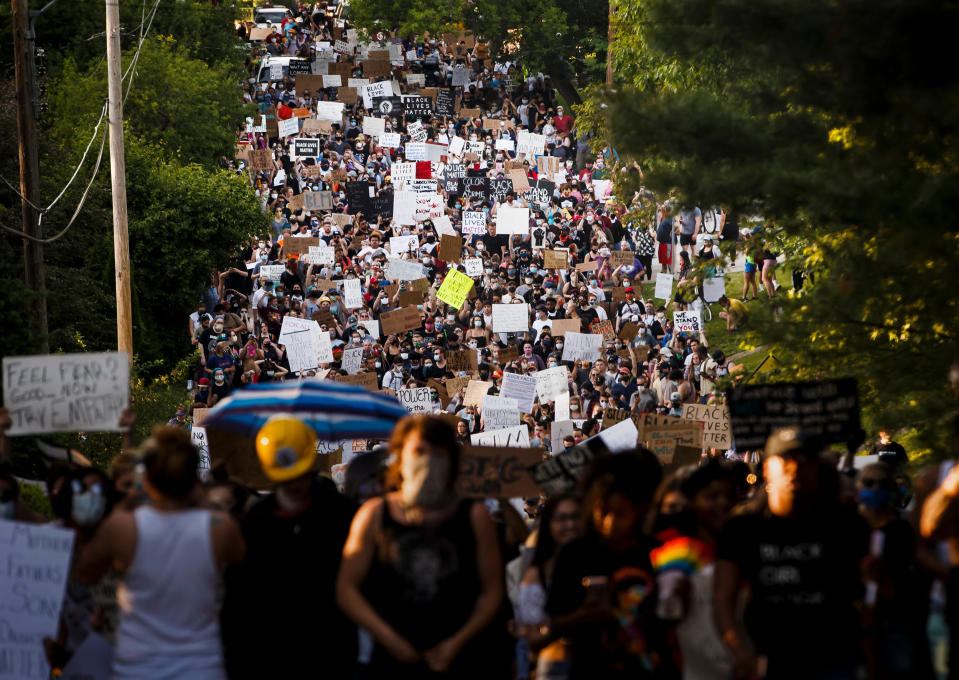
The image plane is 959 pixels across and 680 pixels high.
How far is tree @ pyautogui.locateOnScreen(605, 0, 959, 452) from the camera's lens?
22.3 feet

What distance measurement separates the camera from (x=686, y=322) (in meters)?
21.7

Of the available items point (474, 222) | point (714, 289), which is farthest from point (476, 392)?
point (474, 222)

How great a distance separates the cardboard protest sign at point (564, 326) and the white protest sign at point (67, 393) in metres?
14.9

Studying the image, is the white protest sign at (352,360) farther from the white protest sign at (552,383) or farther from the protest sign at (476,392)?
the white protest sign at (552,383)

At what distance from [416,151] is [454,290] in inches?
478

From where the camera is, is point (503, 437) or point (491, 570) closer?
point (491, 570)

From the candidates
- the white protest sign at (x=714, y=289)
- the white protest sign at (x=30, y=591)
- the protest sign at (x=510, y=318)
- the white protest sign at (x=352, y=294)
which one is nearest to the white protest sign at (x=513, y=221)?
the white protest sign at (x=714, y=289)

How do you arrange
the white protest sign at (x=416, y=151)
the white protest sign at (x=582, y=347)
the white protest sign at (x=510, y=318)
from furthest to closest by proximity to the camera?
the white protest sign at (x=416, y=151)
the white protest sign at (x=510, y=318)
the white protest sign at (x=582, y=347)

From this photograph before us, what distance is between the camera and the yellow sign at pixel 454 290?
23375 millimetres

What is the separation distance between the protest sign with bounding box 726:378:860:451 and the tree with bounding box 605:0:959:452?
87 cm

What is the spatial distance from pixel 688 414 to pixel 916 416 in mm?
5942

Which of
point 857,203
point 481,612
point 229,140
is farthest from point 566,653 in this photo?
point 229,140

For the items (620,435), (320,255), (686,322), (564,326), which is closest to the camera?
(620,435)

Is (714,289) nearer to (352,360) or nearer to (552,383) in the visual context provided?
(352,360)
